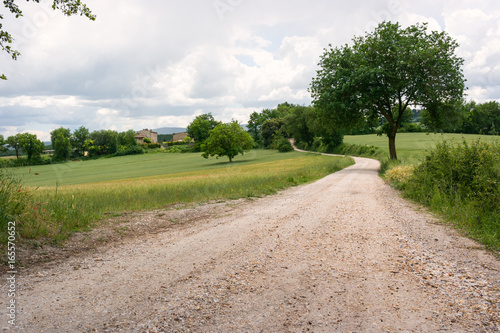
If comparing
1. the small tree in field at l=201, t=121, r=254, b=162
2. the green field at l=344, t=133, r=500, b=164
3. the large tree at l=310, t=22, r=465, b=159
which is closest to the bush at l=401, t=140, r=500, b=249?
the green field at l=344, t=133, r=500, b=164

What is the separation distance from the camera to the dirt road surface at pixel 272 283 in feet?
11.7

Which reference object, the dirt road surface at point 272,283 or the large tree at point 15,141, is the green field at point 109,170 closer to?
the large tree at point 15,141

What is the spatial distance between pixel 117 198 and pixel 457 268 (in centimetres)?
1185

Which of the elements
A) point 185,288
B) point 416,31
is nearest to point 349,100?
point 416,31

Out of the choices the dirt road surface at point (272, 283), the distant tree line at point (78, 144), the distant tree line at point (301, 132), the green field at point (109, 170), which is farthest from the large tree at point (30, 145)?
the dirt road surface at point (272, 283)

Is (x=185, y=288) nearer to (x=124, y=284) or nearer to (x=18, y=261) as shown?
(x=124, y=284)

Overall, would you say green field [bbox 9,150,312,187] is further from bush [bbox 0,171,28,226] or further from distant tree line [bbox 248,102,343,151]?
bush [bbox 0,171,28,226]

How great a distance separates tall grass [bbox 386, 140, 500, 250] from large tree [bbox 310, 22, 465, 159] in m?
15.8

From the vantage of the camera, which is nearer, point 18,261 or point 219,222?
point 18,261

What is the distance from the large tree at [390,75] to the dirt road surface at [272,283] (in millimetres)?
23160

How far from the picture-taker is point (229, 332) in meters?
3.37

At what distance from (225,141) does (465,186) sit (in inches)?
2091

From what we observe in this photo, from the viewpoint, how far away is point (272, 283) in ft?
14.9

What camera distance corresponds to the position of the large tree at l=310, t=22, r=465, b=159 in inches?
1068
